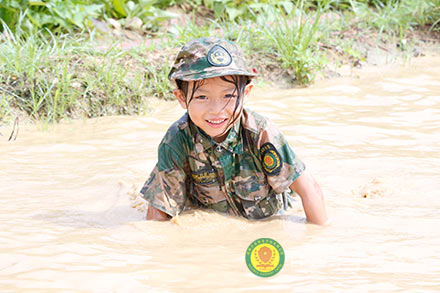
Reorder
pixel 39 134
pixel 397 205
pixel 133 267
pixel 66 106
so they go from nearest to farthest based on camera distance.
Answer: pixel 133 267, pixel 397 205, pixel 39 134, pixel 66 106

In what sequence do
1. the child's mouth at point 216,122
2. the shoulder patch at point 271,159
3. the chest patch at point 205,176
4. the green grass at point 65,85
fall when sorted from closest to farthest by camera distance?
the child's mouth at point 216,122, the shoulder patch at point 271,159, the chest patch at point 205,176, the green grass at point 65,85

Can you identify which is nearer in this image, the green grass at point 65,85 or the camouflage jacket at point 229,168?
the camouflage jacket at point 229,168

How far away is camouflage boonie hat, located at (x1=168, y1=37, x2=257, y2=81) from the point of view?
2611 mm

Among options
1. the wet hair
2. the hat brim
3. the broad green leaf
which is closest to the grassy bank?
the broad green leaf

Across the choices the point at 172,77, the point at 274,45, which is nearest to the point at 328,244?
the point at 172,77

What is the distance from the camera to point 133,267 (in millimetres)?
2258

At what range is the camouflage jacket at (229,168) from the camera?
9.43 ft

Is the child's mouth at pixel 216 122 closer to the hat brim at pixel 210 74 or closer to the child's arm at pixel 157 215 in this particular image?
the hat brim at pixel 210 74

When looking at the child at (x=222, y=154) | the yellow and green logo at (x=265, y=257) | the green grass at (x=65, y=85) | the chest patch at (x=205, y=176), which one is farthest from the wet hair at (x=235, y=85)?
the green grass at (x=65, y=85)

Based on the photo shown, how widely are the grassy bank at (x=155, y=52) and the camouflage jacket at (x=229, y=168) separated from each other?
2.25m

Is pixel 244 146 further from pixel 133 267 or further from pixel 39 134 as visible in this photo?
pixel 39 134

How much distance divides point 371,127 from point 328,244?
7.80 feet

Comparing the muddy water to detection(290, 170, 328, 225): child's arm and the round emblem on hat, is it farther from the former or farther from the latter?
the round emblem on hat

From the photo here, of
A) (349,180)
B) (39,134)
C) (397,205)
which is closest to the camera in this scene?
(397,205)
